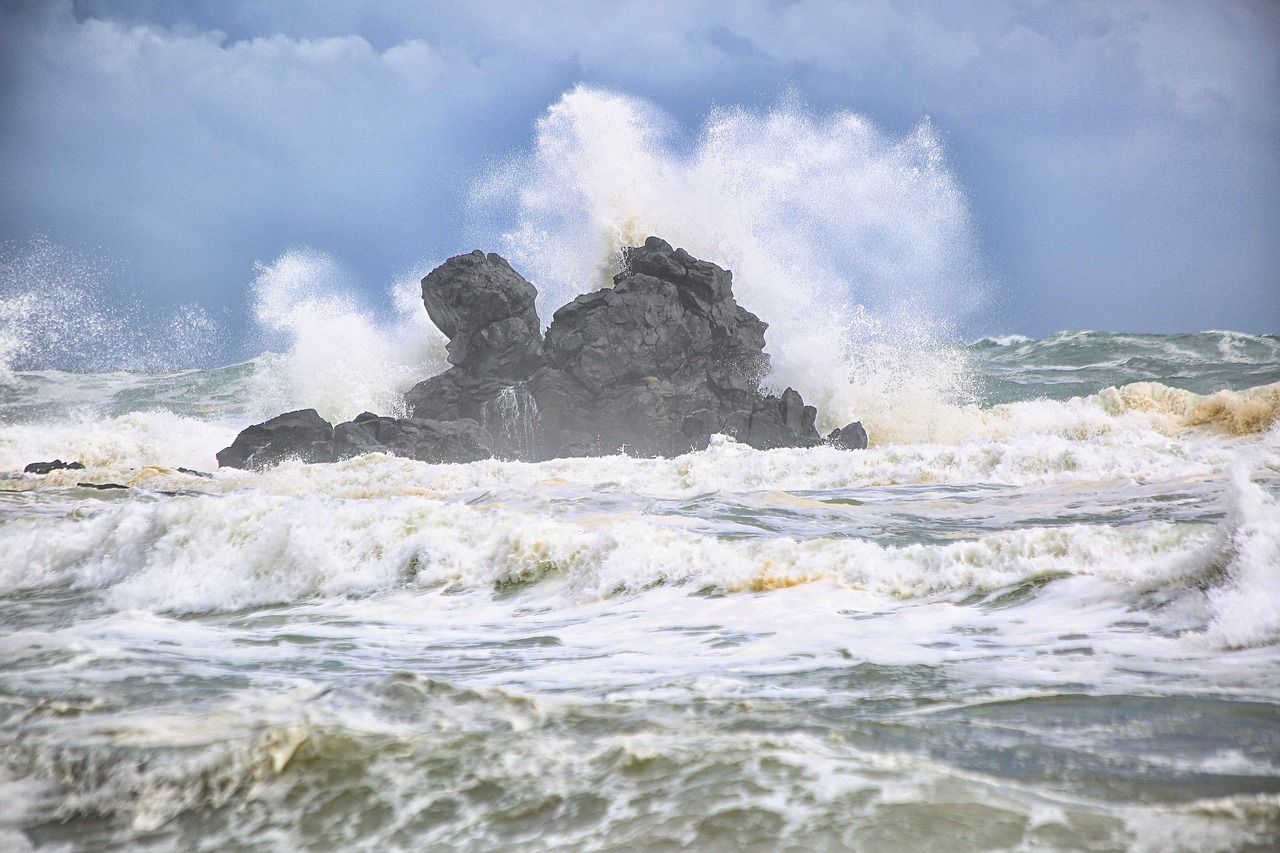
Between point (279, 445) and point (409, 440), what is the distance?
2.89 meters

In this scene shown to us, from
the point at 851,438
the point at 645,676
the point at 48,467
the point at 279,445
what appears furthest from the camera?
the point at 851,438

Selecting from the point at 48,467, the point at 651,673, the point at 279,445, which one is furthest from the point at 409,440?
the point at 651,673

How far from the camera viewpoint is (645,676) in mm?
3381

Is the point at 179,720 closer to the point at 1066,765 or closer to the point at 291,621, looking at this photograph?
the point at 1066,765

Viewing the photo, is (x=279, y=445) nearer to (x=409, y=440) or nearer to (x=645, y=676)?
(x=409, y=440)

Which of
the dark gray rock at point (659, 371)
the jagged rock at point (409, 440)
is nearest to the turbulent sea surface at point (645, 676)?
the jagged rock at point (409, 440)

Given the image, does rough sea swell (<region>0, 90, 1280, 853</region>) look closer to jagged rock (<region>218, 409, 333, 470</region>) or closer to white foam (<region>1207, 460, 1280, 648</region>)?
white foam (<region>1207, 460, 1280, 648</region>)

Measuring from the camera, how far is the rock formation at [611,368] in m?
21.0

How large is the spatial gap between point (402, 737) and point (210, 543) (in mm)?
5555

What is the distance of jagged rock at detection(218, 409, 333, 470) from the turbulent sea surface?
10374 millimetres

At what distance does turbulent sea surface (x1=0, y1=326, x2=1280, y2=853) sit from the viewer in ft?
6.21

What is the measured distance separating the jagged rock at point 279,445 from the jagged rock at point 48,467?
2.82 meters

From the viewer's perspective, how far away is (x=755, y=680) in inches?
125

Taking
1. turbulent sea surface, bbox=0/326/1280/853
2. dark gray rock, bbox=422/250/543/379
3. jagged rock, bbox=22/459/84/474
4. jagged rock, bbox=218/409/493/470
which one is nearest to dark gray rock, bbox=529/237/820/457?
dark gray rock, bbox=422/250/543/379
